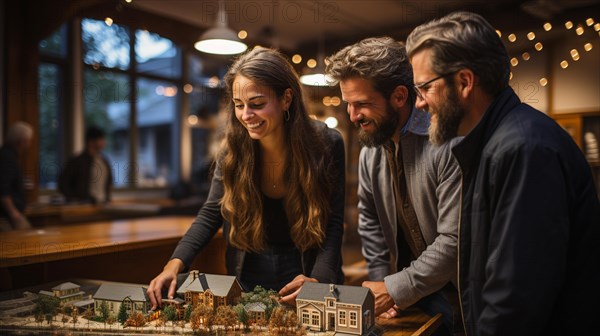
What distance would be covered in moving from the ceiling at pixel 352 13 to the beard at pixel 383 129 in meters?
0.30

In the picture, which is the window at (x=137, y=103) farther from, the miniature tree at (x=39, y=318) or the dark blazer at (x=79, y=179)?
the miniature tree at (x=39, y=318)

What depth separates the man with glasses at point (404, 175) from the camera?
4.66 ft

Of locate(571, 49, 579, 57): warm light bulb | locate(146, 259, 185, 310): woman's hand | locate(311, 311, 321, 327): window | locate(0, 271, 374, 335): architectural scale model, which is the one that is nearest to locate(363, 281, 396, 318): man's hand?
locate(0, 271, 374, 335): architectural scale model

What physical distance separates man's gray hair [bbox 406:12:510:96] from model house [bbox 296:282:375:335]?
61 centimetres

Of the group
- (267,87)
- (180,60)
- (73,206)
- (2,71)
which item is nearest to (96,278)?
(267,87)

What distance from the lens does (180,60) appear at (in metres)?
7.68

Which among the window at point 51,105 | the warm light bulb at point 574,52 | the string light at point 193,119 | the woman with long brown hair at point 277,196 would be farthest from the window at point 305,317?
the string light at point 193,119

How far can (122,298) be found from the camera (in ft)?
4.73

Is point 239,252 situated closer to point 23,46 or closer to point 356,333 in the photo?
point 356,333

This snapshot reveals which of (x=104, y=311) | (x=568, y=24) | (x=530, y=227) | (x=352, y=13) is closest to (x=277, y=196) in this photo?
(x=104, y=311)

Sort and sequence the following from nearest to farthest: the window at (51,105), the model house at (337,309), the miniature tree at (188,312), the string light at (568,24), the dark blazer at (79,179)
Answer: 1. the model house at (337,309)
2. the miniature tree at (188,312)
3. the string light at (568,24)
4. the dark blazer at (79,179)
5. the window at (51,105)

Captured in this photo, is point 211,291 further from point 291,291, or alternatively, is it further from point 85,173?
point 85,173

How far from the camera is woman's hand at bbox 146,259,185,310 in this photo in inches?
58.2

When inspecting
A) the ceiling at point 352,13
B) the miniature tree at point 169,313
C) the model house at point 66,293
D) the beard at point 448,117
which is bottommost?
the miniature tree at point 169,313
